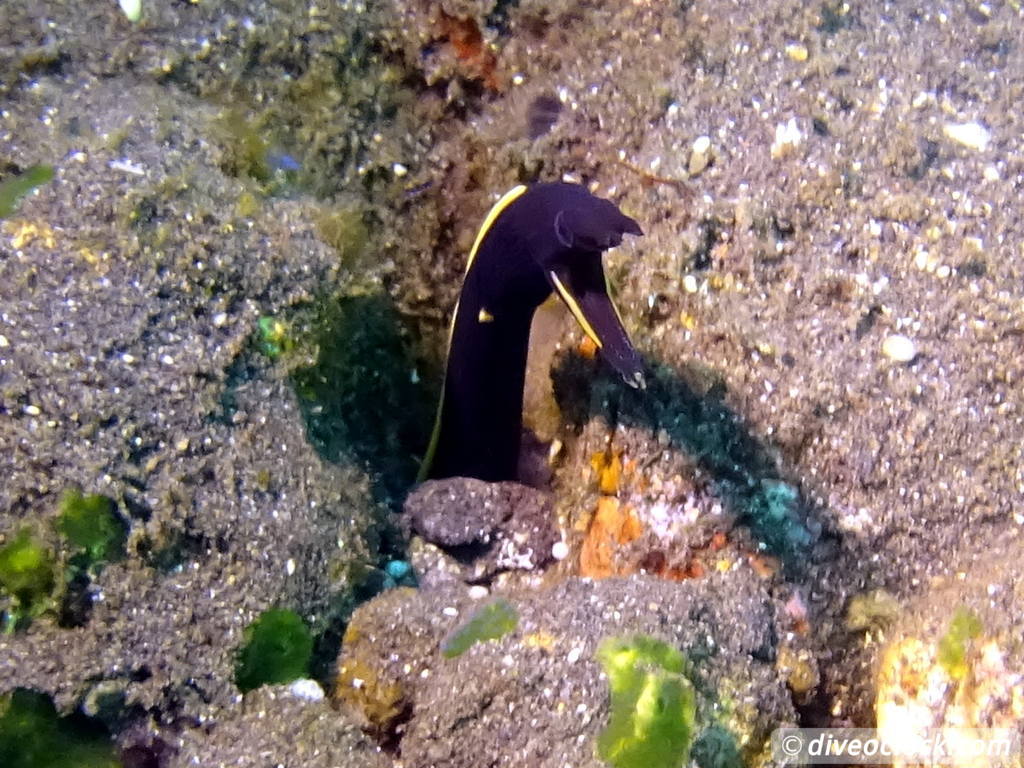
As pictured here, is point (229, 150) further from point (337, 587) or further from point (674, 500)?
point (674, 500)

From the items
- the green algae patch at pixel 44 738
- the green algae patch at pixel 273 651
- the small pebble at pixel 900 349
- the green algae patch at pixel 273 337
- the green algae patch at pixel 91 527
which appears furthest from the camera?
the small pebble at pixel 900 349

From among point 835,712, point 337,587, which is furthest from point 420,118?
point 835,712

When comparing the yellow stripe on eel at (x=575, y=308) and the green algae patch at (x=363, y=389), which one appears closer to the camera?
the yellow stripe on eel at (x=575, y=308)

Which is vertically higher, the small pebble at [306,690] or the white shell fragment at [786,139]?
the white shell fragment at [786,139]

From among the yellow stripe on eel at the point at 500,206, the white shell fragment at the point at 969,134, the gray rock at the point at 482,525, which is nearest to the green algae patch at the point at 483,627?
the gray rock at the point at 482,525

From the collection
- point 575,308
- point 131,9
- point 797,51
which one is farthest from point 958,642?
point 131,9

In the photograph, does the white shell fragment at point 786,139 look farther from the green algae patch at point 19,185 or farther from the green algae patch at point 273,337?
the green algae patch at point 19,185

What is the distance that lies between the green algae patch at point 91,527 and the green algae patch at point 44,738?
0.34 metres

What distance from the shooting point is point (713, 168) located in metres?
2.82

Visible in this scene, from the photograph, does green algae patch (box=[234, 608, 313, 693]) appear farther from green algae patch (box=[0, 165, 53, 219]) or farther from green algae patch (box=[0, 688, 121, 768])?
green algae patch (box=[0, 165, 53, 219])

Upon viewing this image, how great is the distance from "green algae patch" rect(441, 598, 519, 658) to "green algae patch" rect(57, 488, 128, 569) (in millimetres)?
953

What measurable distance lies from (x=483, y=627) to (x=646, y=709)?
1.72ft

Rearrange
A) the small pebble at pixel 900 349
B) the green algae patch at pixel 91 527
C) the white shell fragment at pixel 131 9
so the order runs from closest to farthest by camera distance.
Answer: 1. the green algae patch at pixel 91 527
2. the small pebble at pixel 900 349
3. the white shell fragment at pixel 131 9

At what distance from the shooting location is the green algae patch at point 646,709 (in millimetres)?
1792
